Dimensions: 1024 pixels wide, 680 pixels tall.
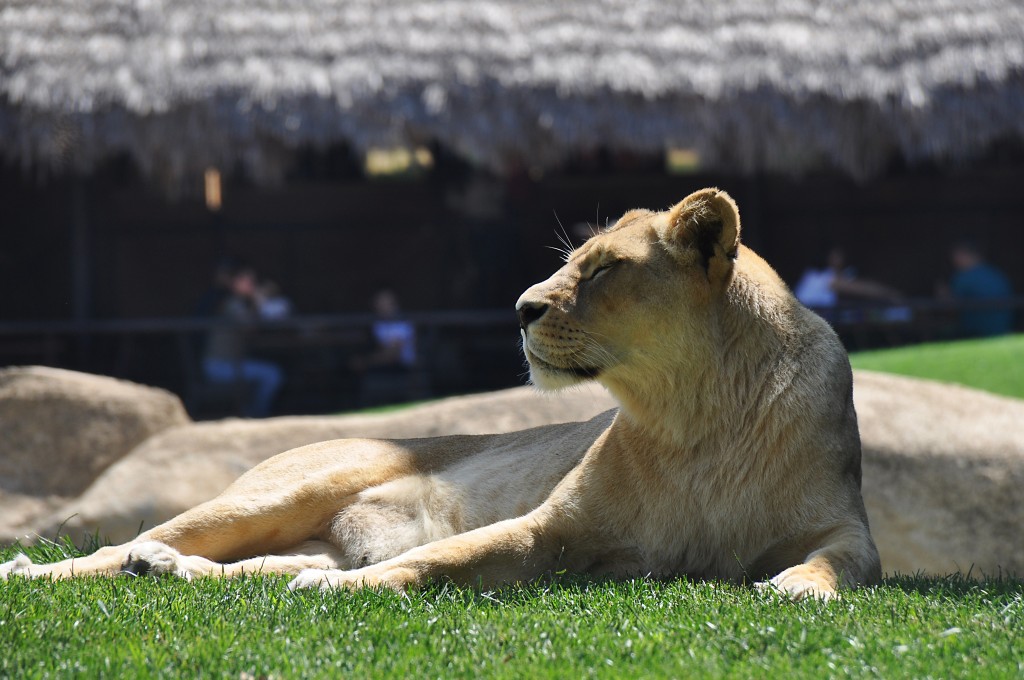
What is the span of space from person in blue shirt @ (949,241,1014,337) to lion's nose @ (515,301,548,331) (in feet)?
31.9

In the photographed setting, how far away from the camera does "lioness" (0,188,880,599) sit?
4258 millimetres

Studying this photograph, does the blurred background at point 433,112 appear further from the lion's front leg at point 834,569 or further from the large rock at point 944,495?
the lion's front leg at point 834,569

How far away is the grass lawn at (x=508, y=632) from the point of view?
3.21 meters

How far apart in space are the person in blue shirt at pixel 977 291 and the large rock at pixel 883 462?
5.97 m

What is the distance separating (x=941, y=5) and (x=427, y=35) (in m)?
5.39

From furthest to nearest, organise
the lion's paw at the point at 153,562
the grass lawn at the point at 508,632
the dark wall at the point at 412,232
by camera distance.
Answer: the dark wall at the point at 412,232, the lion's paw at the point at 153,562, the grass lawn at the point at 508,632

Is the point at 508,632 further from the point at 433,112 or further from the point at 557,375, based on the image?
the point at 433,112

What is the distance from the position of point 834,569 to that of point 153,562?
238 centimetres

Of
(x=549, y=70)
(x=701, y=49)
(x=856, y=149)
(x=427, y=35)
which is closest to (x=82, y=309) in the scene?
(x=427, y=35)

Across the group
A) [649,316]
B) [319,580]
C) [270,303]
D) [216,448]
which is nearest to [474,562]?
[319,580]

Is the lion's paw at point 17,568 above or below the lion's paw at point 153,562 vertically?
below

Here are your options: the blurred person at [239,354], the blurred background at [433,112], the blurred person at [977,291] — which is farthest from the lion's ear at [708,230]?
the blurred person at [977,291]

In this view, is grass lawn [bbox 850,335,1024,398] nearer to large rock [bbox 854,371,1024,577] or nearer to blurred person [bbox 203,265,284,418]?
large rock [bbox 854,371,1024,577]

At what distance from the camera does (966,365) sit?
34.3 ft
